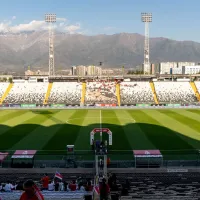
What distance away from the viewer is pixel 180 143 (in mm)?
33438

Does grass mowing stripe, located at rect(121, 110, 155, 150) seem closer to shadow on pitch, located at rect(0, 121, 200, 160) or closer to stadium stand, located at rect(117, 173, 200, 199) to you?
shadow on pitch, located at rect(0, 121, 200, 160)

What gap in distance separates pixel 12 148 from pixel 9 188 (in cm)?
1556

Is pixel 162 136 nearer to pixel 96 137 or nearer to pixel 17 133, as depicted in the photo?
pixel 96 137

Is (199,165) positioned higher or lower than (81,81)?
lower

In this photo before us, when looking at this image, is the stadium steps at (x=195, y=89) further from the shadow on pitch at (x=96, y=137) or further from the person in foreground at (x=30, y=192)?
the person in foreground at (x=30, y=192)

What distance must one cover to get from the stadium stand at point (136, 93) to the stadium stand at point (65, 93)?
11.4 metres

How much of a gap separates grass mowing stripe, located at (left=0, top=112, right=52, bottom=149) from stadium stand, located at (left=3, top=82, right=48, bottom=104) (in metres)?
30.4

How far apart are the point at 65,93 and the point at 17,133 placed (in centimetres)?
4582

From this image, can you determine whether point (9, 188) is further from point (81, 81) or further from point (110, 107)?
point (81, 81)

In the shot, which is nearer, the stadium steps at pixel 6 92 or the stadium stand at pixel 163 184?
the stadium stand at pixel 163 184

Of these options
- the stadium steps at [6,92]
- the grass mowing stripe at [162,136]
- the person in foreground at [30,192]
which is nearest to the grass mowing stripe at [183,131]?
the grass mowing stripe at [162,136]

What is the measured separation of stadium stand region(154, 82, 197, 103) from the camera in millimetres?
80625

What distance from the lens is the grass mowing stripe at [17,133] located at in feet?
110

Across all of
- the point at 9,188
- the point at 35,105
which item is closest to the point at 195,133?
the point at 9,188
